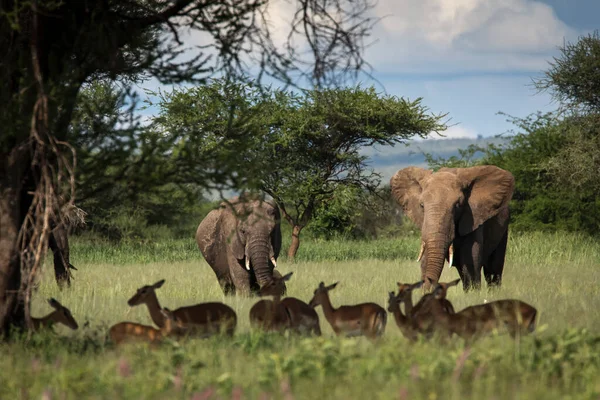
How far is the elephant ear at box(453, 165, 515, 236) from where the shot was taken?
16.3 m

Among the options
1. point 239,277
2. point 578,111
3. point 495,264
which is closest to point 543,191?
point 578,111

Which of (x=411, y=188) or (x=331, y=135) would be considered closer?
(x=411, y=188)

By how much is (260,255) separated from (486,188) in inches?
181

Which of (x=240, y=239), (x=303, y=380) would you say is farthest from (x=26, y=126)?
(x=240, y=239)

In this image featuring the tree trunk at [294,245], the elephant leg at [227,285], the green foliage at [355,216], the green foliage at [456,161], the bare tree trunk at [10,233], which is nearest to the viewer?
the bare tree trunk at [10,233]

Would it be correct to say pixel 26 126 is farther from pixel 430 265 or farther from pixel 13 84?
pixel 430 265

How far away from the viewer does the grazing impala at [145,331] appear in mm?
8852

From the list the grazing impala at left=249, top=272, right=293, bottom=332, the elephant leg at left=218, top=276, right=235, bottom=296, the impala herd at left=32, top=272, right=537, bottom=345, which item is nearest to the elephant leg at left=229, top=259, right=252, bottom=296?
the elephant leg at left=218, top=276, right=235, bottom=296

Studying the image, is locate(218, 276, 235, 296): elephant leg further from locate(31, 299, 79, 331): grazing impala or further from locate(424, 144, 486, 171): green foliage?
locate(424, 144, 486, 171): green foliage

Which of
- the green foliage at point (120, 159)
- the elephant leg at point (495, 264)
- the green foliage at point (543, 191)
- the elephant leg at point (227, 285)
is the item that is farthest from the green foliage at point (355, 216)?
the green foliage at point (120, 159)

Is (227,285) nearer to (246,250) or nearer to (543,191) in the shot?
(246,250)

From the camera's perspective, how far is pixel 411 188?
1694cm

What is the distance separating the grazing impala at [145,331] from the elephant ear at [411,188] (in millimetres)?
8379

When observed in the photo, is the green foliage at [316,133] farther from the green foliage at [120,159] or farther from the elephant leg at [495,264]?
the green foliage at [120,159]
